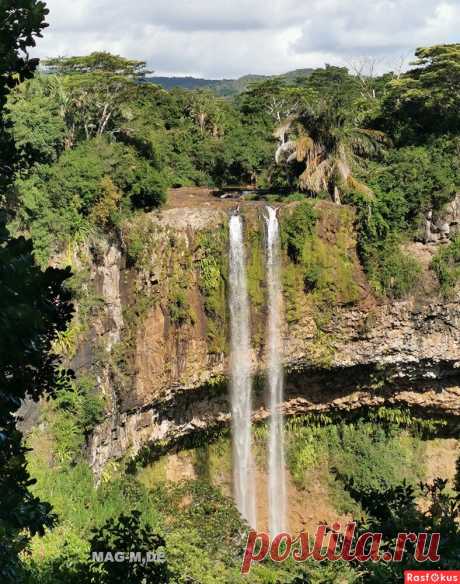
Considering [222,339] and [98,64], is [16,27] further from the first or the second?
[98,64]

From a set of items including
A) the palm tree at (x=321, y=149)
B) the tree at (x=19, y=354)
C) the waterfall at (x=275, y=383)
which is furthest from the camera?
the palm tree at (x=321, y=149)

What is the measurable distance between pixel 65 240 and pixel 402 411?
419 inches

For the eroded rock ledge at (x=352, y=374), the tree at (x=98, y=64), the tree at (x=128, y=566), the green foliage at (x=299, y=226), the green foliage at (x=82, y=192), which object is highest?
the tree at (x=98, y=64)

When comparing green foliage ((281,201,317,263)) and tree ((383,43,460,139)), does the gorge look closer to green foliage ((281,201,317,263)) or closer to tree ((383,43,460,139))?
green foliage ((281,201,317,263))

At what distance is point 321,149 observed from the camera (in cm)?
1892

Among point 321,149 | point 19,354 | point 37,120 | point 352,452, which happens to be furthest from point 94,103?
point 19,354

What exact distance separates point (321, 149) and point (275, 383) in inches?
248

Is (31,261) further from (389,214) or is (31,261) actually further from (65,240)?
(389,214)

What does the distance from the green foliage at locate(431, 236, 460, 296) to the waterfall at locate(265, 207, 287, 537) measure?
165 inches

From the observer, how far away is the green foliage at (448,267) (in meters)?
18.4

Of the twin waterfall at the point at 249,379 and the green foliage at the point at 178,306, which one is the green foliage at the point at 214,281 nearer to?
the twin waterfall at the point at 249,379

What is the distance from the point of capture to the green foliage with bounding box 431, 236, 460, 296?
18.4 meters

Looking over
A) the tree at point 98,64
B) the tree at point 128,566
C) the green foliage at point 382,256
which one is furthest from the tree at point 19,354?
the tree at point 98,64

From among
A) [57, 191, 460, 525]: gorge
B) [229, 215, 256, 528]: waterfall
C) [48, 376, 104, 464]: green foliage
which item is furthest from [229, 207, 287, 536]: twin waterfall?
[48, 376, 104, 464]: green foliage
